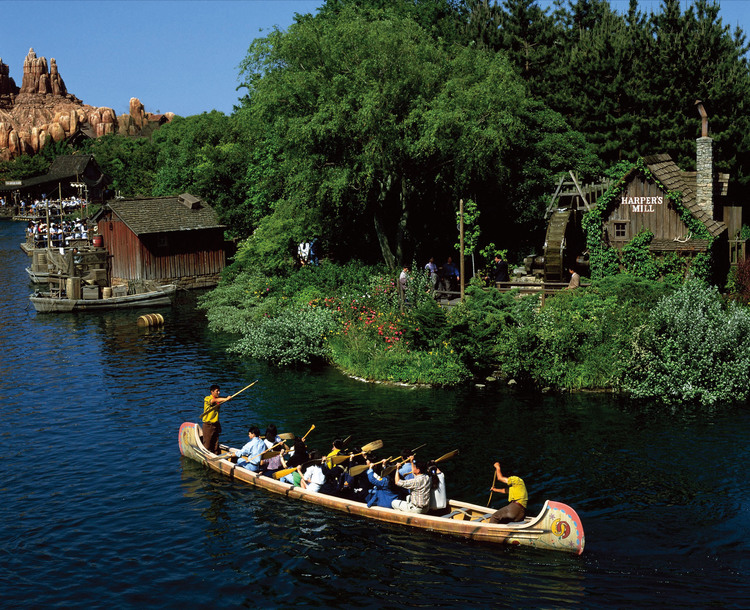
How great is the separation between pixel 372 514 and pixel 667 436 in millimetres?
9820

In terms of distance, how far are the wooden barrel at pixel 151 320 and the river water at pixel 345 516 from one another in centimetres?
1132

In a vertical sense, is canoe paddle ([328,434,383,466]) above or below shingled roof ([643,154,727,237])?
below

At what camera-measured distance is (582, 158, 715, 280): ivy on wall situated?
33.0 metres

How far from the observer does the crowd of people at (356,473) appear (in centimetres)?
1820

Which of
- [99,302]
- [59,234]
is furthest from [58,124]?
[99,302]

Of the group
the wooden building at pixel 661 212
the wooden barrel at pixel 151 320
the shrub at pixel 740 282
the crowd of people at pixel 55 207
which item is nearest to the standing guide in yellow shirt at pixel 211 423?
the wooden building at pixel 661 212

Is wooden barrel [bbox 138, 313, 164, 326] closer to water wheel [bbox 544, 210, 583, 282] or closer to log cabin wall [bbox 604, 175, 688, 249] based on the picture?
water wheel [bbox 544, 210, 583, 282]

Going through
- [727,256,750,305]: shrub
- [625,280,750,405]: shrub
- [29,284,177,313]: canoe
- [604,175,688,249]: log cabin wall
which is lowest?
[625,280,750,405]: shrub

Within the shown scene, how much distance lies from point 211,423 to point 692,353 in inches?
622

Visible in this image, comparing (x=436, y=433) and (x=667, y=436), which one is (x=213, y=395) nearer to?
(x=436, y=433)

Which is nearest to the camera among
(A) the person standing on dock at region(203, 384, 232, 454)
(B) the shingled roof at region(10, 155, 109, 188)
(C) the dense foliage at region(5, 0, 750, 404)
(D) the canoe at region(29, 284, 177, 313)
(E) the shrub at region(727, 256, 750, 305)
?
(A) the person standing on dock at region(203, 384, 232, 454)

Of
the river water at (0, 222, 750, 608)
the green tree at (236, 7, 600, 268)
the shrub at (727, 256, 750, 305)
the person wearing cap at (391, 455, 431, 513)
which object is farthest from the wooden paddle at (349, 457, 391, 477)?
the shrub at (727, 256, 750, 305)

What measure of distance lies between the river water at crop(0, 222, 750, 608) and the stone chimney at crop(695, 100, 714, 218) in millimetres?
12609

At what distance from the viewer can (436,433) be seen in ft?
79.6
